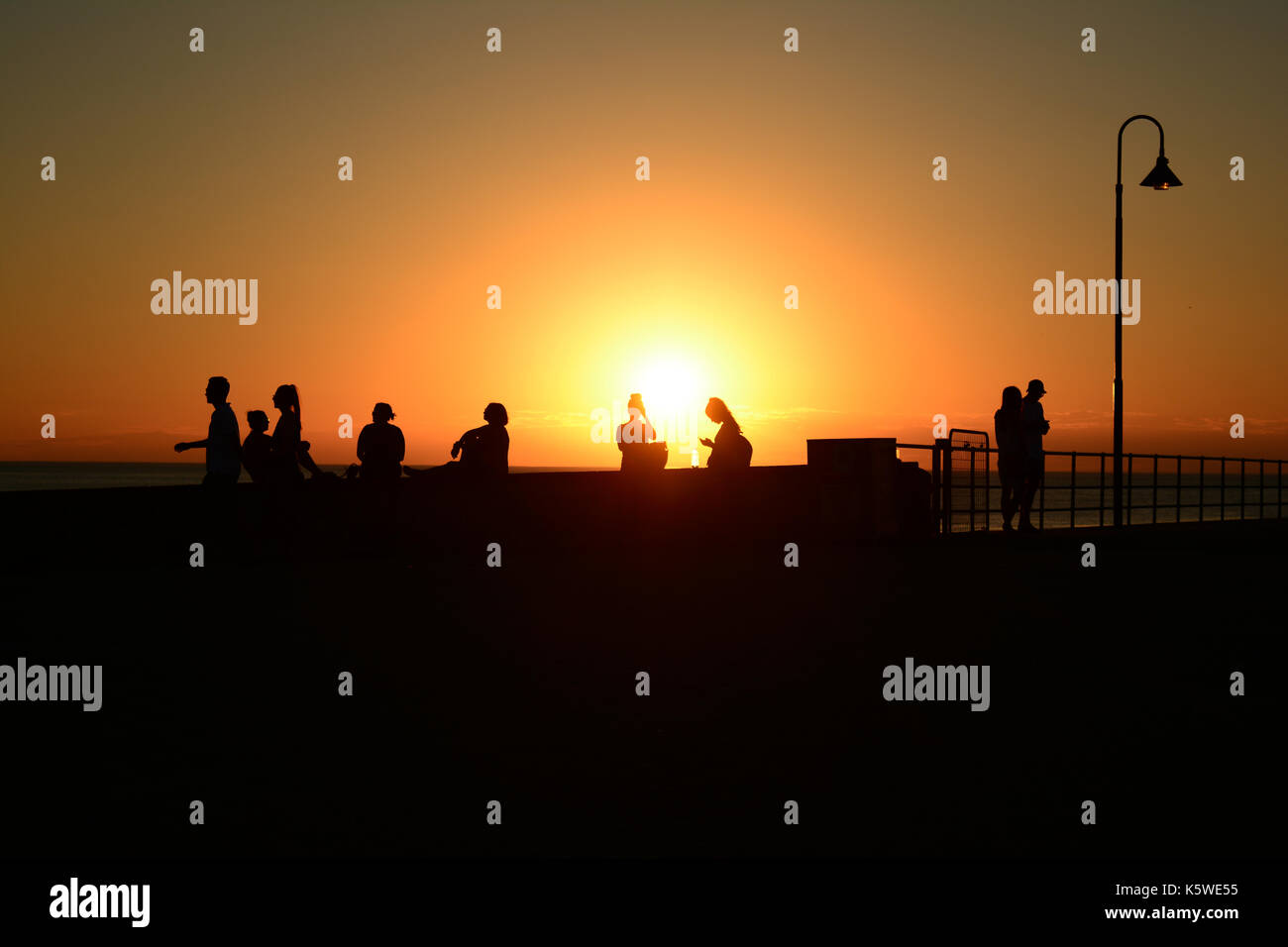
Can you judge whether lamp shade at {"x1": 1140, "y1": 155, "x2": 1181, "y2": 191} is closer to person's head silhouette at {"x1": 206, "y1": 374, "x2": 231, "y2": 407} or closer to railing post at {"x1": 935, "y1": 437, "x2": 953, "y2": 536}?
railing post at {"x1": 935, "y1": 437, "x2": 953, "y2": 536}

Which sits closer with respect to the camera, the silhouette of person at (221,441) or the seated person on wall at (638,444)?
the silhouette of person at (221,441)

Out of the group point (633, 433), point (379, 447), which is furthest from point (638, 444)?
point (379, 447)

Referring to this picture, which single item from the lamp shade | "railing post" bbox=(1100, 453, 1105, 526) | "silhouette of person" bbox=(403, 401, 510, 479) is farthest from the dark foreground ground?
the lamp shade

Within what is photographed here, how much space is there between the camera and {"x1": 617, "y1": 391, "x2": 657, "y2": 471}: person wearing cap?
19.5 meters

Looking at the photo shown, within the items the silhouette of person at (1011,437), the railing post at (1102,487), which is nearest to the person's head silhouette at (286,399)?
the silhouette of person at (1011,437)

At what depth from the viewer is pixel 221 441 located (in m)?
15.3

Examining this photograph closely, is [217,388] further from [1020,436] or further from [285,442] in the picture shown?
[1020,436]

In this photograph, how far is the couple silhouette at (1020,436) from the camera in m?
21.1

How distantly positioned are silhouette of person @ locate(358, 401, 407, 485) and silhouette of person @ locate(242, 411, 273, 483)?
1152 mm

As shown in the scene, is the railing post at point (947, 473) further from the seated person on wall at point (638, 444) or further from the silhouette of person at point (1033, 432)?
the seated person on wall at point (638, 444)

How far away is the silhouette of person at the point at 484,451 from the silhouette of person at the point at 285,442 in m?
2.08

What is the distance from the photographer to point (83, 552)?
16234 millimetres

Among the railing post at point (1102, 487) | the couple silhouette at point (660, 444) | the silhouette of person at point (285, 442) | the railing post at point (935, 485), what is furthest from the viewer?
the railing post at point (1102, 487)
